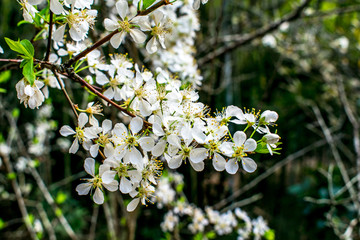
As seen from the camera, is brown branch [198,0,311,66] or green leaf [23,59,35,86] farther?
brown branch [198,0,311,66]

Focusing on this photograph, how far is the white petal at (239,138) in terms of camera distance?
60cm

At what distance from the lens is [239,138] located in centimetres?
61

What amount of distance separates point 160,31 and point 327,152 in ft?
11.6

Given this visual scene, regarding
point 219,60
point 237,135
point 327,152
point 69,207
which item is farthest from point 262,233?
point 69,207

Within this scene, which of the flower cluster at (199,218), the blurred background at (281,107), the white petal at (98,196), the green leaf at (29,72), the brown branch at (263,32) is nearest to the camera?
the green leaf at (29,72)

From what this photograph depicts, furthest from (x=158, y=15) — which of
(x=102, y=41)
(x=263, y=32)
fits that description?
(x=263, y=32)

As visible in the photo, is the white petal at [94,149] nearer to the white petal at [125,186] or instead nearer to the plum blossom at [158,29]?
the white petal at [125,186]

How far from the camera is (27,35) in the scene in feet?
9.61

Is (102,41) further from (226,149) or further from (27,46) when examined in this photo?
(226,149)

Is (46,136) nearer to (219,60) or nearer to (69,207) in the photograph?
(69,207)

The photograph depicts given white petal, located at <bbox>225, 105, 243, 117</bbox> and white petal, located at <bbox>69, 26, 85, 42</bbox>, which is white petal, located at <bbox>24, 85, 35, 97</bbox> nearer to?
white petal, located at <bbox>69, 26, 85, 42</bbox>

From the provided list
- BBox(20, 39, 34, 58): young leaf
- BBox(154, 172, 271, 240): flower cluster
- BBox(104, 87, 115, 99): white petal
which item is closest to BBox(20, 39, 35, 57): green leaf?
BBox(20, 39, 34, 58): young leaf

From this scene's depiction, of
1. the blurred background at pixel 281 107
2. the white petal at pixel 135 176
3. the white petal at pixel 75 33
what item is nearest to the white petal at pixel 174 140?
the white petal at pixel 135 176

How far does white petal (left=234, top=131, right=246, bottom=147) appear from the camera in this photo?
604 millimetres
